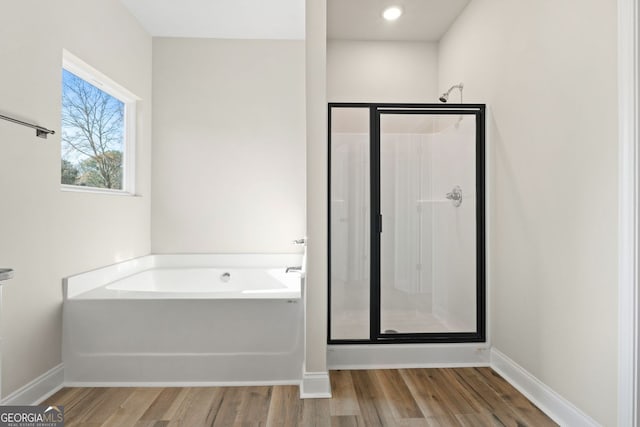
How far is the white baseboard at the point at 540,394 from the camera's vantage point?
1683mm

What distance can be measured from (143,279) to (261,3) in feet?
7.72

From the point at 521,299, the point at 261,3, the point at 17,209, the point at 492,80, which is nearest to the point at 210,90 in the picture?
the point at 261,3

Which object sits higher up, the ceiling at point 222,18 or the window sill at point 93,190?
the ceiling at point 222,18

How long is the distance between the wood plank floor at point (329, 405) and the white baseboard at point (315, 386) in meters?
0.05

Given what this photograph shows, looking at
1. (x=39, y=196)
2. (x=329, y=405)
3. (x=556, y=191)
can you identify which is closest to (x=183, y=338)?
(x=329, y=405)

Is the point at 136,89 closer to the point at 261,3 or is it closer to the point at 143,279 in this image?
the point at 261,3

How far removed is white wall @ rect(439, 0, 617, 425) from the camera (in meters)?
1.55

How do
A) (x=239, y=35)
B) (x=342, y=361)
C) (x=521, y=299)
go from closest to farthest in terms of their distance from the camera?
1. (x=521, y=299)
2. (x=342, y=361)
3. (x=239, y=35)

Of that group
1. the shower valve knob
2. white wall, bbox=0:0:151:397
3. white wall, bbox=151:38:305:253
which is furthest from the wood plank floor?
white wall, bbox=151:38:305:253

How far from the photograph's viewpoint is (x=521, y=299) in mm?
2129

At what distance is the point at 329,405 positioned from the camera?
1922 millimetres

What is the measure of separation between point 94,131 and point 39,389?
1.72 metres

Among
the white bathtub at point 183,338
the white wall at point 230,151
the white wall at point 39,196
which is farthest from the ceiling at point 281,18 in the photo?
the white bathtub at point 183,338

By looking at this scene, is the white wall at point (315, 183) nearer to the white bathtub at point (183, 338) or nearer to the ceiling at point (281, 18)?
the white bathtub at point (183, 338)
